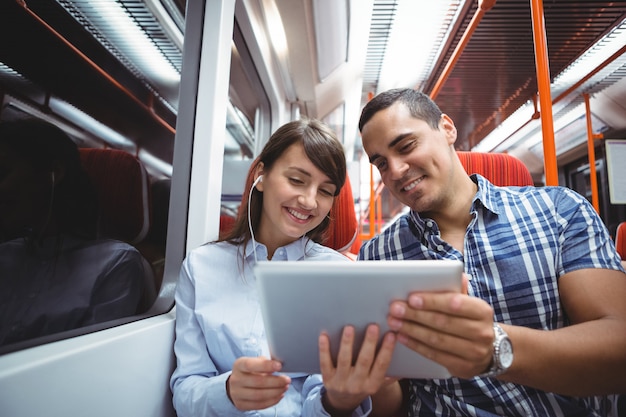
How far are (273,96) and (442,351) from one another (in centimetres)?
276

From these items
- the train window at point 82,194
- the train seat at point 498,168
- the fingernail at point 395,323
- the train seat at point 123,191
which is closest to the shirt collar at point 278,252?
the train window at point 82,194

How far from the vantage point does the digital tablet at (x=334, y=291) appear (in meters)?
0.49

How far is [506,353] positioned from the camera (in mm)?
613

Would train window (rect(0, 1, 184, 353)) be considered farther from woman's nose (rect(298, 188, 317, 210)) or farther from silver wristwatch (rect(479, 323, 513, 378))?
silver wristwatch (rect(479, 323, 513, 378))

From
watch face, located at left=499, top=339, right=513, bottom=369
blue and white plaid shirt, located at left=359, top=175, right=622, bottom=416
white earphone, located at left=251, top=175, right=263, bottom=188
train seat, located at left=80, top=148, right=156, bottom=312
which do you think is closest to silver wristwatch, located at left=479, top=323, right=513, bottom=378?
watch face, located at left=499, top=339, right=513, bottom=369

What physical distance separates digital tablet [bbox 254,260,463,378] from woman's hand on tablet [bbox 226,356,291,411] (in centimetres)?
11

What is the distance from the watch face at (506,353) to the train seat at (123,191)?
115cm

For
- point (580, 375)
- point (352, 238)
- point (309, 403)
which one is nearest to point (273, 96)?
point (352, 238)

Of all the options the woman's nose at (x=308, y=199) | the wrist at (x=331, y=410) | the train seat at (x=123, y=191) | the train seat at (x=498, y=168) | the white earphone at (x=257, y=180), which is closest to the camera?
the wrist at (x=331, y=410)

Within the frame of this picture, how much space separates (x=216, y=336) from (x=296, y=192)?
1.61 feet

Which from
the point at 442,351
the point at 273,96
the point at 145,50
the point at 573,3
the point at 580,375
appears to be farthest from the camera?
the point at 273,96

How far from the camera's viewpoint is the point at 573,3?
7.62 ft

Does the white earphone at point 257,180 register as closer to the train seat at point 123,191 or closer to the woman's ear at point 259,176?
the woman's ear at point 259,176

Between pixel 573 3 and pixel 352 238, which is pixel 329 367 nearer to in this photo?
pixel 352 238
